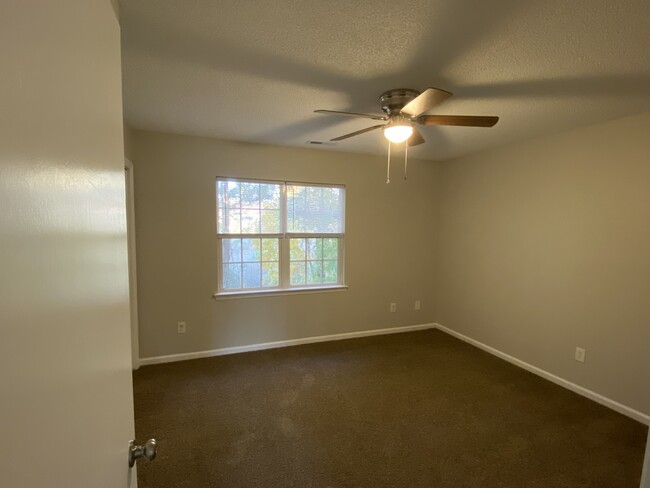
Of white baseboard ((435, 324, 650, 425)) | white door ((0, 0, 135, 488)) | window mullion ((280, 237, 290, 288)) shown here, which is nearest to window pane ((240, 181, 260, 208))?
window mullion ((280, 237, 290, 288))

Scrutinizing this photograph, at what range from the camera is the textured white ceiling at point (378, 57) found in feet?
4.38

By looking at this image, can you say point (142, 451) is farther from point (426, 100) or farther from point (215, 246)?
point (215, 246)

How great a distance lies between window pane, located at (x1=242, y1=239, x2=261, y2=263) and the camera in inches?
139

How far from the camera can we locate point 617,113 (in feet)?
7.89

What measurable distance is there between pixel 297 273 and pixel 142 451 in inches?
116

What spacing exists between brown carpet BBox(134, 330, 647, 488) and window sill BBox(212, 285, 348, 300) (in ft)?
2.19

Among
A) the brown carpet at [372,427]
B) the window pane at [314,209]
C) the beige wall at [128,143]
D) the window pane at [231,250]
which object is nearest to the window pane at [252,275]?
the window pane at [231,250]

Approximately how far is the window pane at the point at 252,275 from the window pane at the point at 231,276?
0.23 feet

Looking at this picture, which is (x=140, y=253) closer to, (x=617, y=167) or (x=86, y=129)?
(x=86, y=129)

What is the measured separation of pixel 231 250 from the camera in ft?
11.4

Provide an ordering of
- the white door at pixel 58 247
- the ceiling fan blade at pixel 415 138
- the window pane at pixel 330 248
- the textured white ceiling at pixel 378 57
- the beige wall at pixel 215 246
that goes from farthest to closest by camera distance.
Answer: the window pane at pixel 330 248, the beige wall at pixel 215 246, the ceiling fan blade at pixel 415 138, the textured white ceiling at pixel 378 57, the white door at pixel 58 247

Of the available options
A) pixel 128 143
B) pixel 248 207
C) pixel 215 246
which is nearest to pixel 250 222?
pixel 248 207

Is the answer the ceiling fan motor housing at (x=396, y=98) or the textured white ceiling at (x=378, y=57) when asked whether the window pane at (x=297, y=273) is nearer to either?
the textured white ceiling at (x=378, y=57)

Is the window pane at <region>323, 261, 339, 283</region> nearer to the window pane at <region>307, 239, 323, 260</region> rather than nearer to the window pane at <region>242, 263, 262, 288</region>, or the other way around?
the window pane at <region>307, 239, 323, 260</region>
